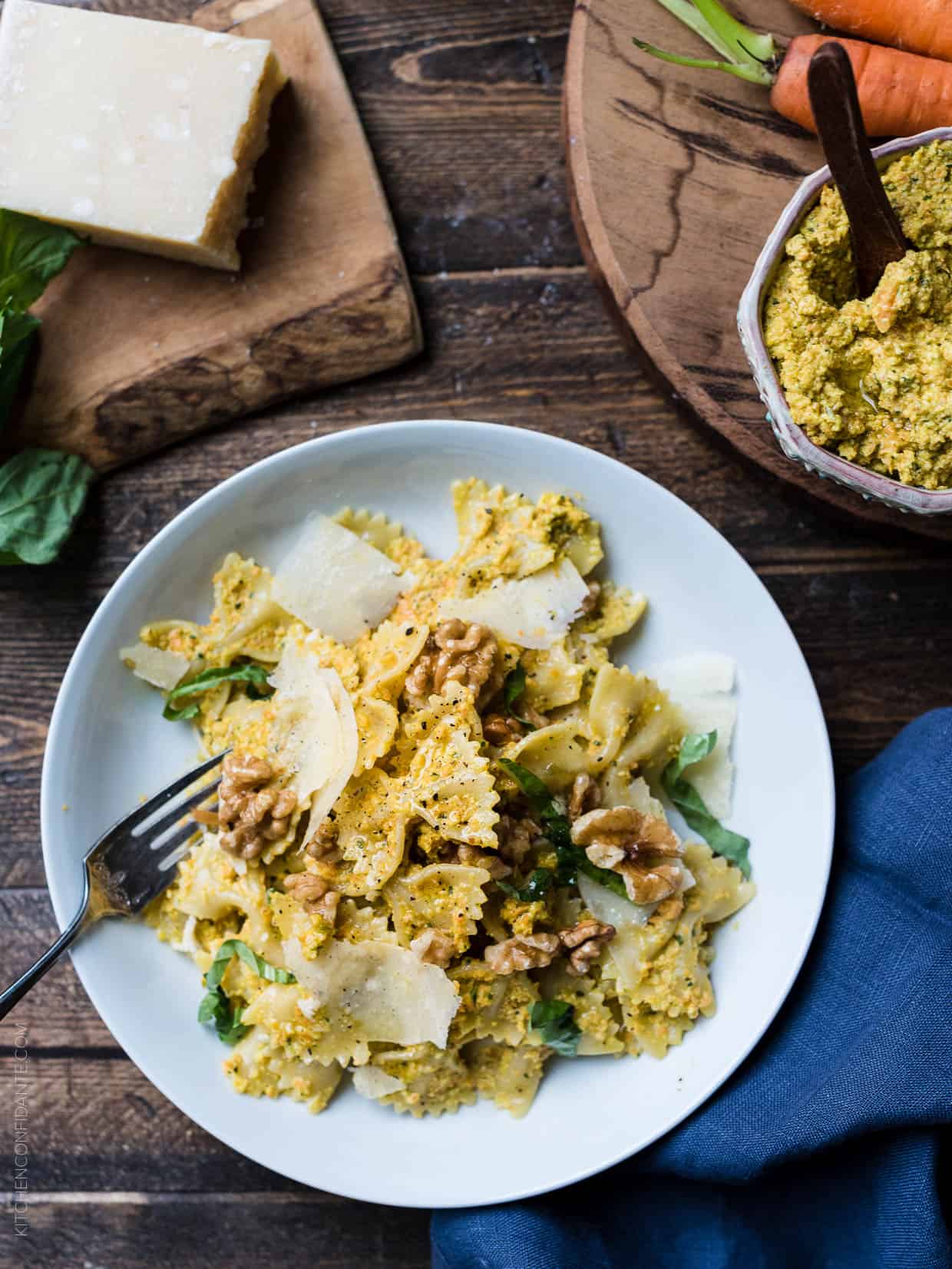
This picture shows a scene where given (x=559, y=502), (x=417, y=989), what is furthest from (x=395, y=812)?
(x=559, y=502)

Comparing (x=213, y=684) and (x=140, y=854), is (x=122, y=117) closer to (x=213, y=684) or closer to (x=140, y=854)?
(x=213, y=684)

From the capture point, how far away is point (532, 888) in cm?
288

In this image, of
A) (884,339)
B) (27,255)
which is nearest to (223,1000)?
(27,255)

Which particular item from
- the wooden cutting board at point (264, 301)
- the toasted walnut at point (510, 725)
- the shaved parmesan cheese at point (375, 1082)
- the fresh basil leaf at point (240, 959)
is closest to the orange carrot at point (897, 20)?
the wooden cutting board at point (264, 301)

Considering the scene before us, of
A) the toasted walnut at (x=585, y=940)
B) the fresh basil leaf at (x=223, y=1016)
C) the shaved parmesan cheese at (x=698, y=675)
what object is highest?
the shaved parmesan cheese at (x=698, y=675)

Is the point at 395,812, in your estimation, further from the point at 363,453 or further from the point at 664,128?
the point at 664,128

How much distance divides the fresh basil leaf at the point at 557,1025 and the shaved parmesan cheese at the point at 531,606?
1.06 m

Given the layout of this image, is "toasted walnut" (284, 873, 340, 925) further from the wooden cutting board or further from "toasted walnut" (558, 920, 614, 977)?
the wooden cutting board

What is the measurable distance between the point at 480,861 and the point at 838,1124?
1267 mm

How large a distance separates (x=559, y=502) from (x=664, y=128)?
1.15 metres

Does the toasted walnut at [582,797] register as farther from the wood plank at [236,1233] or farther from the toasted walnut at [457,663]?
the wood plank at [236,1233]

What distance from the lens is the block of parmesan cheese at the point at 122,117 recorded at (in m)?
3.01

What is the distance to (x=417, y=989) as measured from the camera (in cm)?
281

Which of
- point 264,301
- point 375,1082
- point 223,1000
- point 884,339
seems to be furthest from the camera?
point 264,301
